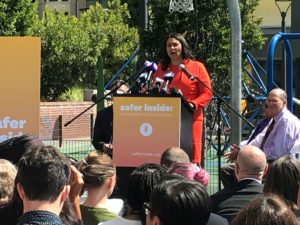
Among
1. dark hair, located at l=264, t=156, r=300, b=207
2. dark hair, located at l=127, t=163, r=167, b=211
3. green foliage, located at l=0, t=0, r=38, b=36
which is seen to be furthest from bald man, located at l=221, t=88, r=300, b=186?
green foliage, located at l=0, t=0, r=38, b=36

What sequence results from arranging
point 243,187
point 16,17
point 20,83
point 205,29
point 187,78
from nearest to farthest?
1. point 243,187
2. point 20,83
3. point 187,78
4. point 205,29
5. point 16,17

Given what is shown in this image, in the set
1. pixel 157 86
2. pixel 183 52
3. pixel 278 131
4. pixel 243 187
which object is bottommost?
pixel 243 187

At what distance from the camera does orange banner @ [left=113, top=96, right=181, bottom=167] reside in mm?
5762

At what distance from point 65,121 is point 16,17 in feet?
13.7

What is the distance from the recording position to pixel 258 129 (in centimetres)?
652

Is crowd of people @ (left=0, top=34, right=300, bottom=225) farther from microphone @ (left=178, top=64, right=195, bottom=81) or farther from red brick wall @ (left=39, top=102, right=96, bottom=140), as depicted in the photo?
red brick wall @ (left=39, top=102, right=96, bottom=140)

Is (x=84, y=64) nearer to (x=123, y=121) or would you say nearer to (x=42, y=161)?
(x=123, y=121)

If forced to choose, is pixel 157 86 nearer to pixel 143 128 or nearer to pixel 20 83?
pixel 143 128

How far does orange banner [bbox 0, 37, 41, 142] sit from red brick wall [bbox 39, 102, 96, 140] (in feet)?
26.3

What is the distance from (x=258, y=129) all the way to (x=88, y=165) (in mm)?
3135

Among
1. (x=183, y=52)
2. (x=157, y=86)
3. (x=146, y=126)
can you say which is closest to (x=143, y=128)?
(x=146, y=126)

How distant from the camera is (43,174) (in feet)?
8.11

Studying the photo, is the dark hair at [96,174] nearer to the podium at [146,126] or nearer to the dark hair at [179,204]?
the dark hair at [179,204]

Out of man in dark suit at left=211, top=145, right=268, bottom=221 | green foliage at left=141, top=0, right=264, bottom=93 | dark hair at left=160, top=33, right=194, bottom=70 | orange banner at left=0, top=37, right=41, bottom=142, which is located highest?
green foliage at left=141, top=0, right=264, bottom=93
